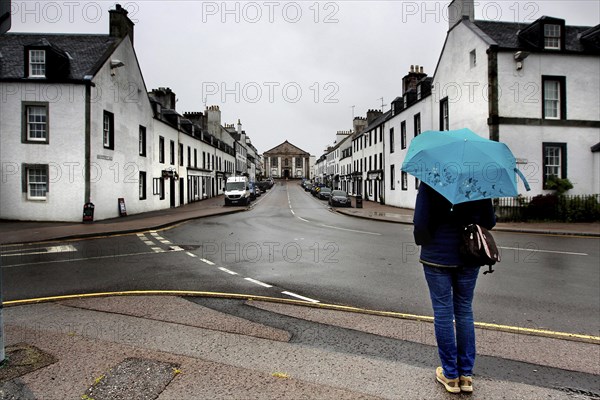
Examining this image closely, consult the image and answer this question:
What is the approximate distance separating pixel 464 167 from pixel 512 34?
81.6ft

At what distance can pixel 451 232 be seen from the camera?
9.97 ft

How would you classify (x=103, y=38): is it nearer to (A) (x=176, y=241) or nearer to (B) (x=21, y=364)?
(A) (x=176, y=241)

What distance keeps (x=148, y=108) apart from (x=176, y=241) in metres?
18.5

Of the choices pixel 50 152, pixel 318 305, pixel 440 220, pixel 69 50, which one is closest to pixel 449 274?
pixel 440 220

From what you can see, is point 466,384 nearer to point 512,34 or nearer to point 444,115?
point 444,115

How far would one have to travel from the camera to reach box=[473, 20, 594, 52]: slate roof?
21062 mm

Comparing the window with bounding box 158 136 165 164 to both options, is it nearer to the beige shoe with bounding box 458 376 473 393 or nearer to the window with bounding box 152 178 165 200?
the window with bounding box 152 178 165 200

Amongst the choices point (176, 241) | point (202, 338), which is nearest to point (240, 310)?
point (202, 338)

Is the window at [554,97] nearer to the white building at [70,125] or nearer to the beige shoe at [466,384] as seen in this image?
the beige shoe at [466,384]

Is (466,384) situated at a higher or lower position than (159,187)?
lower

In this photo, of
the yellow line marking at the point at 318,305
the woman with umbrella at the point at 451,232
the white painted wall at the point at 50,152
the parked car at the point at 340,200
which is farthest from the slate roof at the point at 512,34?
the white painted wall at the point at 50,152

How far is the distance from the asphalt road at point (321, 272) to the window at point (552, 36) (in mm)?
13171

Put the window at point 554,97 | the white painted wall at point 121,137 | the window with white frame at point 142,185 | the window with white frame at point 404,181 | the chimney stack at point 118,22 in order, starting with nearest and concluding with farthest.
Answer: the white painted wall at point 121,137, the window at point 554,97, the chimney stack at point 118,22, the window with white frame at point 142,185, the window with white frame at point 404,181

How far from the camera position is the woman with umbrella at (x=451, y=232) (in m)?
2.98
